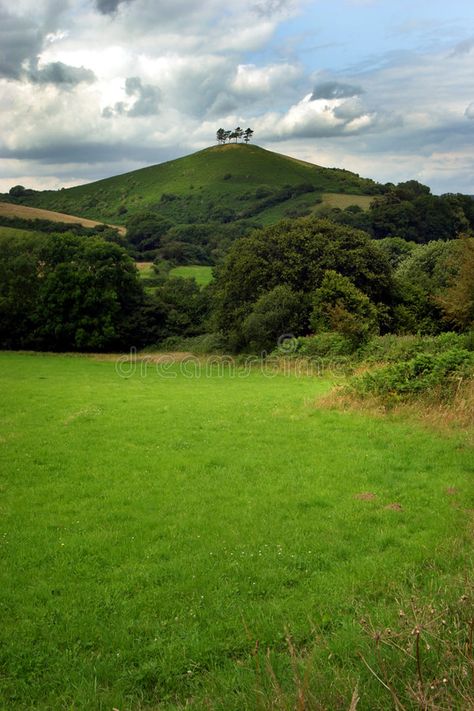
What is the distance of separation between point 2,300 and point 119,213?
10909cm

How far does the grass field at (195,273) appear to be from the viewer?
87.0 m

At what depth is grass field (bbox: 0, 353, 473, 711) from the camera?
5.23 meters

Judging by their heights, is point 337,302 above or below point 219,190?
below

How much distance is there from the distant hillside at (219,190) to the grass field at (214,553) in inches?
4442

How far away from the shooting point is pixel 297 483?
35.4 ft

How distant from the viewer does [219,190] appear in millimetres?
163000

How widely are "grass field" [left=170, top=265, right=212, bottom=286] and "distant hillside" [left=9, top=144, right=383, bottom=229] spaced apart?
35.7m

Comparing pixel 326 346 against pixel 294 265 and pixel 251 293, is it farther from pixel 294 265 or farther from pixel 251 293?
pixel 251 293

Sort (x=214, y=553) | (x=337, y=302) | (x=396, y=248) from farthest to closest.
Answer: (x=396, y=248) < (x=337, y=302) < (x=214, y=553)

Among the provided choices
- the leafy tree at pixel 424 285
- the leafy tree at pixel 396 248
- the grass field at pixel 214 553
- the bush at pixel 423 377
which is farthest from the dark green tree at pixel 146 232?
the grass field at pixel 214 553

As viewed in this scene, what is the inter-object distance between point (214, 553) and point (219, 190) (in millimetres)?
164123

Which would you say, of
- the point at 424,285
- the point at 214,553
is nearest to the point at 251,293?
the point at 424,285

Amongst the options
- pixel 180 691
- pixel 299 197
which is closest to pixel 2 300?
pixel 180 691

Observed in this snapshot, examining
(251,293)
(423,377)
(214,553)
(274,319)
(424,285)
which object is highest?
(424,285)
